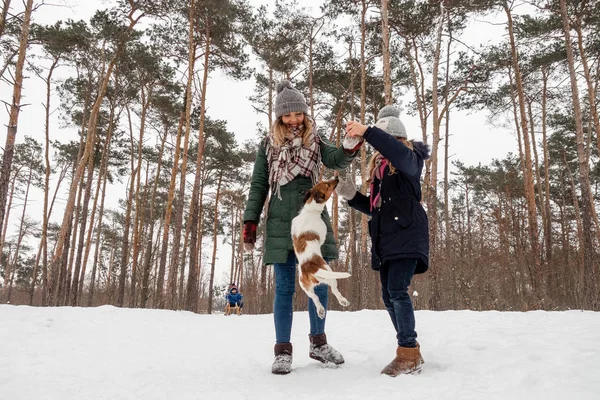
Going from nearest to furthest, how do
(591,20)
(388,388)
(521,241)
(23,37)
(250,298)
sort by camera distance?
1. (388,388)
2. (521,241)
3. (23,37)
4. (591,20)
5. (250,298)

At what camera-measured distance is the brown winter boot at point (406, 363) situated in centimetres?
212

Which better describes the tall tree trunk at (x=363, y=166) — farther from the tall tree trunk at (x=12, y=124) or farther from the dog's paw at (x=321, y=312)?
the tall tree trunk at (x=12, y=124)

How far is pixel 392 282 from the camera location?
7.40 feet

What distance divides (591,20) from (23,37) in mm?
15939

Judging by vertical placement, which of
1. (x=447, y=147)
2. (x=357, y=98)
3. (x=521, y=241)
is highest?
(x=357, y=98)

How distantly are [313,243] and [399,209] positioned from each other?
59cm

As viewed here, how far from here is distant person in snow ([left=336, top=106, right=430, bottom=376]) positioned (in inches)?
85.3

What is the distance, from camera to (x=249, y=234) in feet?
8.66

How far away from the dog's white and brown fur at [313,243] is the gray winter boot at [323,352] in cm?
22

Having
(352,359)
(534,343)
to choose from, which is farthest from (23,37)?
(534,343)

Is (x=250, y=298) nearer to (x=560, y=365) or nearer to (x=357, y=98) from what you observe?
(x=357, y=98)

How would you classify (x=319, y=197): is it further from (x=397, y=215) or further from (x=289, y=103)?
(x=289, y=103)

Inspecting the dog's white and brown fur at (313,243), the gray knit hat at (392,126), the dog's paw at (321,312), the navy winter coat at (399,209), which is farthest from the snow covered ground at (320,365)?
the gray knit hat at (392,126)

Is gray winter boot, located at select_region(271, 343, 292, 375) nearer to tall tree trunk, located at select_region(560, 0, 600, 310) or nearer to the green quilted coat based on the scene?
the green quilted coat
